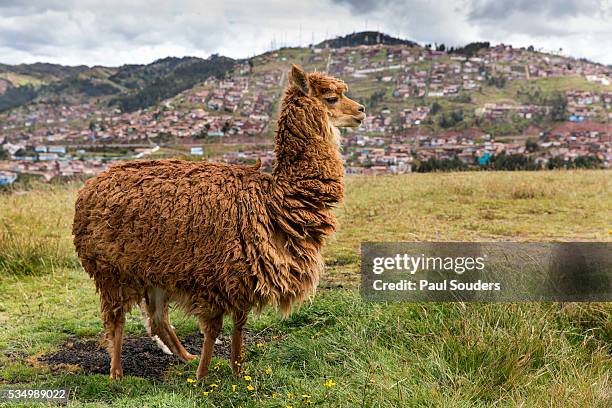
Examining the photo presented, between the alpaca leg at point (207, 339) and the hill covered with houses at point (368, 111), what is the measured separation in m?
10.6

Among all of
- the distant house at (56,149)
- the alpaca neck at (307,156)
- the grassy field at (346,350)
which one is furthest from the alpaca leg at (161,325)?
the distant house at (56,149)

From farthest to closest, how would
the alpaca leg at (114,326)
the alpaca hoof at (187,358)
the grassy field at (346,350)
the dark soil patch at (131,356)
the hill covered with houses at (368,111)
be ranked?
the hill covered with houses at (368,111) < the alpaca hoof at (187,358) < the dark soil patch at (131,356) < the alpaca leg at (114,326) < the grassy field at (346,350)

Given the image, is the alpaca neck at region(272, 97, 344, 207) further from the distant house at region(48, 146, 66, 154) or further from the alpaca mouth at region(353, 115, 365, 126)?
the distant house at region(48, 146, 66, 154)

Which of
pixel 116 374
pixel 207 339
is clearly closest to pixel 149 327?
pixel 116 374

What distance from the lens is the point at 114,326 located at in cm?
524

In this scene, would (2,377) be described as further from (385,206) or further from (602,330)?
(385,206)

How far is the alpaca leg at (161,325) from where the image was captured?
18.7 ft

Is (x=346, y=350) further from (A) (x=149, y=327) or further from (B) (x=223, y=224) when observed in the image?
(A) (x=149, y=327)

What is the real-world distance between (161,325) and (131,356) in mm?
448

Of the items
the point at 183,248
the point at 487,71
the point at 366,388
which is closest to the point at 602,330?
the point at 366,388

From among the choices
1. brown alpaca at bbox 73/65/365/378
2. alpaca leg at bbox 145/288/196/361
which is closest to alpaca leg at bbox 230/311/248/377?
brown alpaca at bbox 73/65/365/378

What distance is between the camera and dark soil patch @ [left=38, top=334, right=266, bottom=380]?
548cm

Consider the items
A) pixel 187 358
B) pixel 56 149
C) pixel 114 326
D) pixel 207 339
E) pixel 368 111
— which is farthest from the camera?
pixel 368 111

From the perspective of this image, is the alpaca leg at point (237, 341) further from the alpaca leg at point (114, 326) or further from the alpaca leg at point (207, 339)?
the alpaca leg at point (114, 326)
